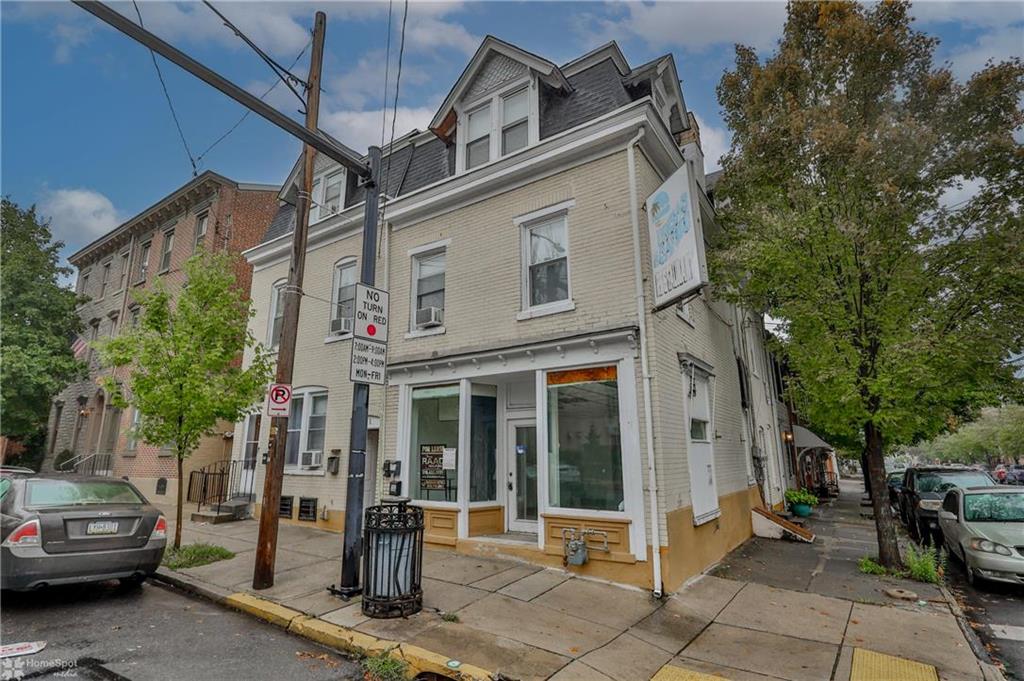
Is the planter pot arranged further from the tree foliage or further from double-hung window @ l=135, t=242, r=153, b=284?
double-hung window @ l=135, t=242, r=153, b=284

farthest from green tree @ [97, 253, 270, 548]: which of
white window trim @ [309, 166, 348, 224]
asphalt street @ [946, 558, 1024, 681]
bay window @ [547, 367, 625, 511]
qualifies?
→ asphalt street @ [946, 558, 1024, 681]

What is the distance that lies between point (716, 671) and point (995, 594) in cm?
667

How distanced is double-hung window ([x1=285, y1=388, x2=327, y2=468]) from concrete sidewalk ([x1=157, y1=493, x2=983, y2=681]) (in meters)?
3.79

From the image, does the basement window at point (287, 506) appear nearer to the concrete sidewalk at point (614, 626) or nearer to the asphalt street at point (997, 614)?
the concrete sidewalk at point (614, 626)

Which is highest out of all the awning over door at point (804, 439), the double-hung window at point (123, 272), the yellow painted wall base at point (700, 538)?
the double-hung window at point (123, 272)

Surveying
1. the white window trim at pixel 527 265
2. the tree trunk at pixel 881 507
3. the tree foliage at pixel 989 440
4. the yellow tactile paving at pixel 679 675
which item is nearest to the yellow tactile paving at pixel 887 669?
the yellow tactile paving at pixel 679 675

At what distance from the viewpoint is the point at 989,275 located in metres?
Result: 8.11

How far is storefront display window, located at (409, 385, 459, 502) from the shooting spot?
948 cm

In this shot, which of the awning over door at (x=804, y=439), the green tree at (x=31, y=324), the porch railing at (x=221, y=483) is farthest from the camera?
the awning over door at (x=804, y=439)

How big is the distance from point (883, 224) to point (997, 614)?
247 inches

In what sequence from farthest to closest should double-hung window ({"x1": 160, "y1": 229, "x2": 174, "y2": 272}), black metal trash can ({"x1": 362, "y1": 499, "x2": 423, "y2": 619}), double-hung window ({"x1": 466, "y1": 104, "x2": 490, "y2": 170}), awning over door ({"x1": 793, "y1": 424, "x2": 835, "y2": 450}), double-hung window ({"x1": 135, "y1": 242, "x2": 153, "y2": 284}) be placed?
awning over door ({"x1": 793, "y1": 424, "x2": 835, "y2": 450}) < double-hung window ({"x1": 135, "y1": 242, "x2": 153, "y2": 284}) < double-hung window ({"x1": 160, "y1": 229, "x2": 174, "y2": 272}) < double-hung window ({"x1": 466, "y1": 104, "x2": 490, "y2": 170}) < black metal trash can ({"x1": 362, "y1": 499, "x2": 423, "y2": 619})

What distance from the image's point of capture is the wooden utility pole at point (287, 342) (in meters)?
6.73

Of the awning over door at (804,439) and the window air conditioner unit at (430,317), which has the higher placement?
the window air conditioner unit at (430,317)

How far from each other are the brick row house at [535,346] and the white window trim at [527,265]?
0.04m
